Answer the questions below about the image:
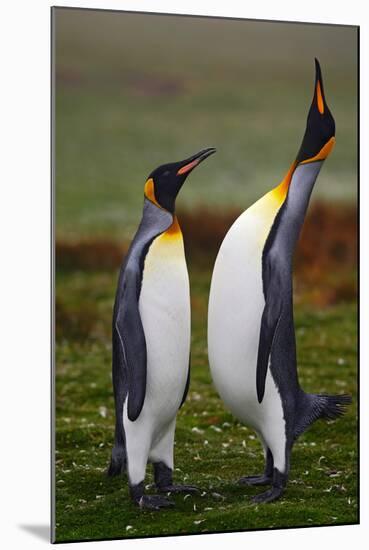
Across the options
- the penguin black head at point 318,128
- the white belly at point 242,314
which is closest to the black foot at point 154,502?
the white belly at point 242,314

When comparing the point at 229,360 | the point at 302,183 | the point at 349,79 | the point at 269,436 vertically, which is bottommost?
the point at 269,436

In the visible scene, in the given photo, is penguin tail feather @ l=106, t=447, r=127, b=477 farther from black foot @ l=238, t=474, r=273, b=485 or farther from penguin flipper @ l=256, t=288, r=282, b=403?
penguin flipper @ l=256, t=288, r=282, b=403

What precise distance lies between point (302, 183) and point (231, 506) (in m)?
1.43

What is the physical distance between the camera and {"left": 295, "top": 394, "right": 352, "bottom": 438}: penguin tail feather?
5199mm

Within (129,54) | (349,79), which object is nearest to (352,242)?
(129,54)

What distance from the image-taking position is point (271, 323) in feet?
16.2

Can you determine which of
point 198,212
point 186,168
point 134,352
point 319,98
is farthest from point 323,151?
point 198,212

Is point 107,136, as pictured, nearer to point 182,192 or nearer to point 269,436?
point 182,192

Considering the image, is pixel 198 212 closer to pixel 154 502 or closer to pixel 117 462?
pixel 117 462

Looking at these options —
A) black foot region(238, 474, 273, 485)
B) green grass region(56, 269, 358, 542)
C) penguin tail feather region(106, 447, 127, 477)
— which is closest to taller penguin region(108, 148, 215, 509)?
penguin tail feather region(106, 447, 127, 477)

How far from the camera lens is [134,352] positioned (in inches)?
190

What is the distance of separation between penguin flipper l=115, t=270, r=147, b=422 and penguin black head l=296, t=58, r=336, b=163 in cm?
103

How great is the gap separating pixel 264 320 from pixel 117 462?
0.94 metres

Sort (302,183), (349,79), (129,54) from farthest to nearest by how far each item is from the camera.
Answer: (129,54) → (349,79) → (302,183)
